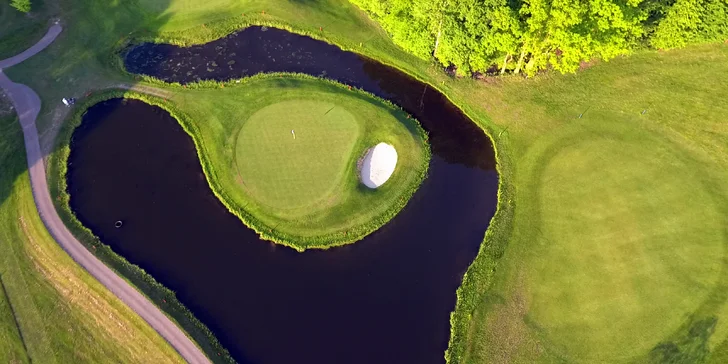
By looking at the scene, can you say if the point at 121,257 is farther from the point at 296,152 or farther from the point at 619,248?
the point at 619,248

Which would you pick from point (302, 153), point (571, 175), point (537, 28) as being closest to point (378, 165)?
point (302, 153)

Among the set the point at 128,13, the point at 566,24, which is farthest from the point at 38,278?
the point at 566,24

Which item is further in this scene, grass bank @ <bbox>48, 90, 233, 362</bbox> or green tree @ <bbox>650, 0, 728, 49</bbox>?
green tree @ <bbox>650, 0, 728, 49</bbox>

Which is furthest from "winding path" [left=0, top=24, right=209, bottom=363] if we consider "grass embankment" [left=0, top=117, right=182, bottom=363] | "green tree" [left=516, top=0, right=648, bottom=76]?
"green tree" [left=516, top=0, right=648, bottom=76]

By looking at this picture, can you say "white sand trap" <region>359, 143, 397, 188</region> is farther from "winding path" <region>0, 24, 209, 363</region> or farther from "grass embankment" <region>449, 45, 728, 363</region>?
"winding path" <region>0, 24, 209, 363</region>

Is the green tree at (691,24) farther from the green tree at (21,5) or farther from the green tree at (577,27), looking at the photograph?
the green tree at (21,5)

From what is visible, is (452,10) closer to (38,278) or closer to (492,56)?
(492,56)

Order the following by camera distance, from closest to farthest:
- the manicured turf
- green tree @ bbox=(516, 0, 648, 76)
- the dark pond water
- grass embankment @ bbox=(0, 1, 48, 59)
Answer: the dark pond water
the manicured turf
green tree @ bbox=(516, 0, 648, 76)
grass embankment @ bbox=(0, 1, 48, 59)

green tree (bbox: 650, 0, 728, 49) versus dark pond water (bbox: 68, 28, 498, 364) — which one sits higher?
green tree (bbox: 650, 0, 728, 49)
